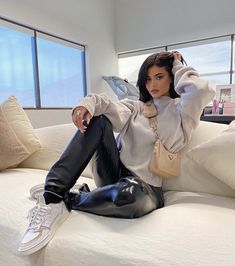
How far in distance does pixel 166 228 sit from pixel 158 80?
68cm

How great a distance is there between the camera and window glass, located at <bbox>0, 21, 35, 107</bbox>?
2.58m

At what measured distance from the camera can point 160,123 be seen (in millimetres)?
1015

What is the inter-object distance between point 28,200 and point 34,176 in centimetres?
39

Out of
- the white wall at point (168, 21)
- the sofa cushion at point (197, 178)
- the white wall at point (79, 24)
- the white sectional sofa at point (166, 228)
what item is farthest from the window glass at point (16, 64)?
the sofa cushion at point (197, 178)

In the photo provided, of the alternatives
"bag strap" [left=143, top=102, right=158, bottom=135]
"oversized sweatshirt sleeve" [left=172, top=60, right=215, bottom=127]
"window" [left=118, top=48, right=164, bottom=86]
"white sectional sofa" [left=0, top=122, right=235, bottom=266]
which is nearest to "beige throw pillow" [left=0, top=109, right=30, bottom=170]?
"white sectional sofa" [left=0, top=122, right=235, bottom=266]

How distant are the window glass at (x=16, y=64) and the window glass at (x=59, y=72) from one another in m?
0.15

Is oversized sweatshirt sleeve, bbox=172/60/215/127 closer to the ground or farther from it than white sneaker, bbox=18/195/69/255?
farther from it

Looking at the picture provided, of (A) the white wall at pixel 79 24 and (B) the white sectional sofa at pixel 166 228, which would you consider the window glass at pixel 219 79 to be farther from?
(B) the white sectional sofa at pixel 166 228

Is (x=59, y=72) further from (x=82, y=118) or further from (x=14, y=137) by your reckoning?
(x=82, y=118)

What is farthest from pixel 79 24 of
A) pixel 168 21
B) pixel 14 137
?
pixel 14 137

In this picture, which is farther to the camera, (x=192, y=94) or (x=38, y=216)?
(x=192, y=94)

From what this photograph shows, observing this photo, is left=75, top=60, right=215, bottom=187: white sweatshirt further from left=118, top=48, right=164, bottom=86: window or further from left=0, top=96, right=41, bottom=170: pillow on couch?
left=118, top=48, right=164, bottom=86: window

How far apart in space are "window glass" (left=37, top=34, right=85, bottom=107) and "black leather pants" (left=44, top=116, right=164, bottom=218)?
2306 mm

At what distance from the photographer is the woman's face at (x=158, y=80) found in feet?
3.58
